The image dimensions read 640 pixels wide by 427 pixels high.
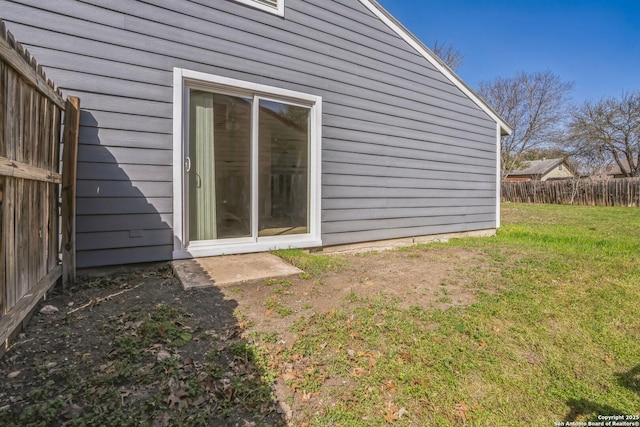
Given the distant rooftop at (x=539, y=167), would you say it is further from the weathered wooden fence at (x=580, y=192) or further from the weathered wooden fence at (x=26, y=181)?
the weathered wooden fence at (x=26, y=181)

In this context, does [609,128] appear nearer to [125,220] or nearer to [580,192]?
[580,192]

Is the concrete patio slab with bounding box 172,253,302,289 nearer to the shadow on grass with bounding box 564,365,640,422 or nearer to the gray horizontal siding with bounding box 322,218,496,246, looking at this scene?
the gray horizontal siding with bounding box 322,218,496,246

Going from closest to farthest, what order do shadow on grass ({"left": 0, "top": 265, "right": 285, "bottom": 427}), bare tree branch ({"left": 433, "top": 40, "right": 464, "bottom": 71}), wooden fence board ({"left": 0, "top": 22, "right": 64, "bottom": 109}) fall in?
shadow on grass ({"left": 0, "top": 265, "right": 285, "bottom": 427}) → wooden fence board ({"left": 0, "top": 22, "right": 64, "bottom": 109}) → bare tree branch ({"left": 433, "top": 40, "right": 464, "bottom": 71})

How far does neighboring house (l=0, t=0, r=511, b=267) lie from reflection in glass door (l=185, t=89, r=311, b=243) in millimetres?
16

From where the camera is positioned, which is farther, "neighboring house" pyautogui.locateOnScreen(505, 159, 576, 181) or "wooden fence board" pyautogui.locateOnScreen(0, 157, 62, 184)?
"neighboring house" pyautogui.locateOnScreen(505, 159, 576, 181)

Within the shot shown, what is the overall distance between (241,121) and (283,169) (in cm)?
79

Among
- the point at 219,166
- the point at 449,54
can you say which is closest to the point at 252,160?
the point at 219,166

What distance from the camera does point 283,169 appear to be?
4191 millimetres

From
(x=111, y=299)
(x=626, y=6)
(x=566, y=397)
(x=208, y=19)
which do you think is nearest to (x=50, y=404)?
(x=111, y=299)

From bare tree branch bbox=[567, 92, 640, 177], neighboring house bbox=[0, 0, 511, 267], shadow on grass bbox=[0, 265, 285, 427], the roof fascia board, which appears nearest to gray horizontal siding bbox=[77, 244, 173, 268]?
neighboring house bbox=[0, 0, 511, 267]

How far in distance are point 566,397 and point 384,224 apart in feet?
11.8

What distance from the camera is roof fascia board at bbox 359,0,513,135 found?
192 inches

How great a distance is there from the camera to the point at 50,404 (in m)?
1.37

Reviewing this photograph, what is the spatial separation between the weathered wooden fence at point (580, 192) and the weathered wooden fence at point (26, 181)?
19165mm
